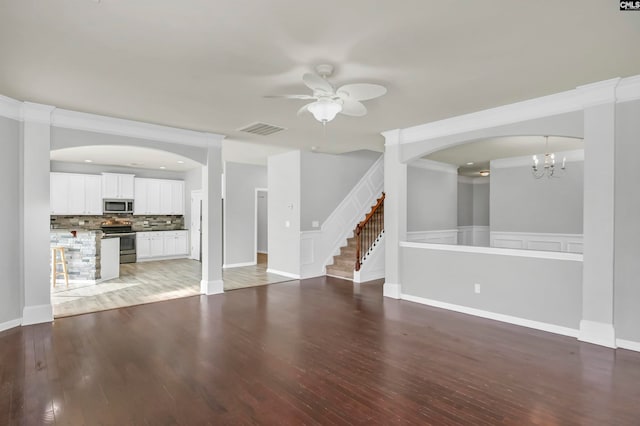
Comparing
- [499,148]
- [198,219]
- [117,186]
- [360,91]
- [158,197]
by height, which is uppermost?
[499,148]

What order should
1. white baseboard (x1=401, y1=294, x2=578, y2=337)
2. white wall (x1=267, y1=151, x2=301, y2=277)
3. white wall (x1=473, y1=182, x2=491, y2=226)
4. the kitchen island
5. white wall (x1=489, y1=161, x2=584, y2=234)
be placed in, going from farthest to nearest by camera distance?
1. white wall (x1=473, y1=182, x2=491, y2=226)
2. white wall (x1=267, y1=151, x2=301, y2=277)
3. white wall (x1=489, y1=161, x2=584, y2=234)
4. the kitchen island
5. white baseboard (x1=401, y1=294, x2=578, y2=337)

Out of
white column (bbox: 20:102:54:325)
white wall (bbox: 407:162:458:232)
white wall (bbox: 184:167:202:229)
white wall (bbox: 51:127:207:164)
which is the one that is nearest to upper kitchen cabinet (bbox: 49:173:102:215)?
white wall (bbox: 184:167:202:229)

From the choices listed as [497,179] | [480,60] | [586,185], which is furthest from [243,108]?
[497,179]

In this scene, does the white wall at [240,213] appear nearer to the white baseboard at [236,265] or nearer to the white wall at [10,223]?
the white baseboard at [236,265]

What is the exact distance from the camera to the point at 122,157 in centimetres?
844

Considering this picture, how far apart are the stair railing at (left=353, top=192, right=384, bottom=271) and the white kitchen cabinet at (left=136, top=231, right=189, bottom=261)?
19.0 feet

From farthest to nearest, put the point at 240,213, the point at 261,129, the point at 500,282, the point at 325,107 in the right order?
1. the point at 240,213
2. the point at 261,129
3. the point at 500,282
4. the point at 325,107

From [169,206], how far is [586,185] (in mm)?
10287

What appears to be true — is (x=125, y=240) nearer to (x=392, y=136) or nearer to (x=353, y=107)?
(x=392, y=136)

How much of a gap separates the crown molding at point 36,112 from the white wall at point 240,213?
4.58 meters

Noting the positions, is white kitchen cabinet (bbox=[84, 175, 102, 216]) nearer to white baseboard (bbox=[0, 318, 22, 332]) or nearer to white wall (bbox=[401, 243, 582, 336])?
white baseboard (bbox=[0, 318, 22, 332])

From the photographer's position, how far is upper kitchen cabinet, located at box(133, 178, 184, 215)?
10133mm

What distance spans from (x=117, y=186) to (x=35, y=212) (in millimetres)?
5680

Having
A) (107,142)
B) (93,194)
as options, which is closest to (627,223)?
(107,142)
